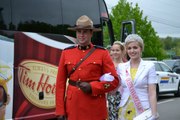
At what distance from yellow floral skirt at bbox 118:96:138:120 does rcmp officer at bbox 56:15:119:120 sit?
197 mm

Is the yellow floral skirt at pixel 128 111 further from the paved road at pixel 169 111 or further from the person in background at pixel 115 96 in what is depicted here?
the paved road at pixel 169 111

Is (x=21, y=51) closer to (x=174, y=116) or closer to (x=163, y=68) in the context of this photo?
(x=174, y=116)

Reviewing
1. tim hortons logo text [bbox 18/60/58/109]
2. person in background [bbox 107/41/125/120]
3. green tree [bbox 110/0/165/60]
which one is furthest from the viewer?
green tree [bbox 110/0/165/60]

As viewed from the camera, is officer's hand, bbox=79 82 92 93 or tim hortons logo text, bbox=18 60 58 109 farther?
tim hortons logo text, bbox=18 60 58 109

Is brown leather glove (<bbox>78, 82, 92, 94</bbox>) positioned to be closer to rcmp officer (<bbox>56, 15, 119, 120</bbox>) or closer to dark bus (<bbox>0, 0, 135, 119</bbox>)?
rcmp officer (<bbox>56, 15, 119, 120</bbox>)

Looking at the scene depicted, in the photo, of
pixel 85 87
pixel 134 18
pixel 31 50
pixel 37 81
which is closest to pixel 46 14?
Result: pixel 31 50

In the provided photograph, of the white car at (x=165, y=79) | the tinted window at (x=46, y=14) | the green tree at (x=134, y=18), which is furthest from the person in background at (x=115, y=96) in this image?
the green tree at (x=134, y=18)

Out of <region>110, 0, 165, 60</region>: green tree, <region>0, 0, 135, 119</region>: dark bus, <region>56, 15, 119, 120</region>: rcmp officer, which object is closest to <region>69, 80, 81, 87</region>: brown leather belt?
<region>56, 15, 119, 120</region>: rcmp officer

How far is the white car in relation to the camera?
586 inches

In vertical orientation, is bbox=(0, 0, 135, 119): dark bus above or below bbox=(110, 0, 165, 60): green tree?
below

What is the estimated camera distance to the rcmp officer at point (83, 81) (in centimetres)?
379

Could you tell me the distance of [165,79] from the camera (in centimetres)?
1528

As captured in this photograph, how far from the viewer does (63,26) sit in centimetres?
704

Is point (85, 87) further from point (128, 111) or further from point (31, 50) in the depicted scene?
point (31, 50)
